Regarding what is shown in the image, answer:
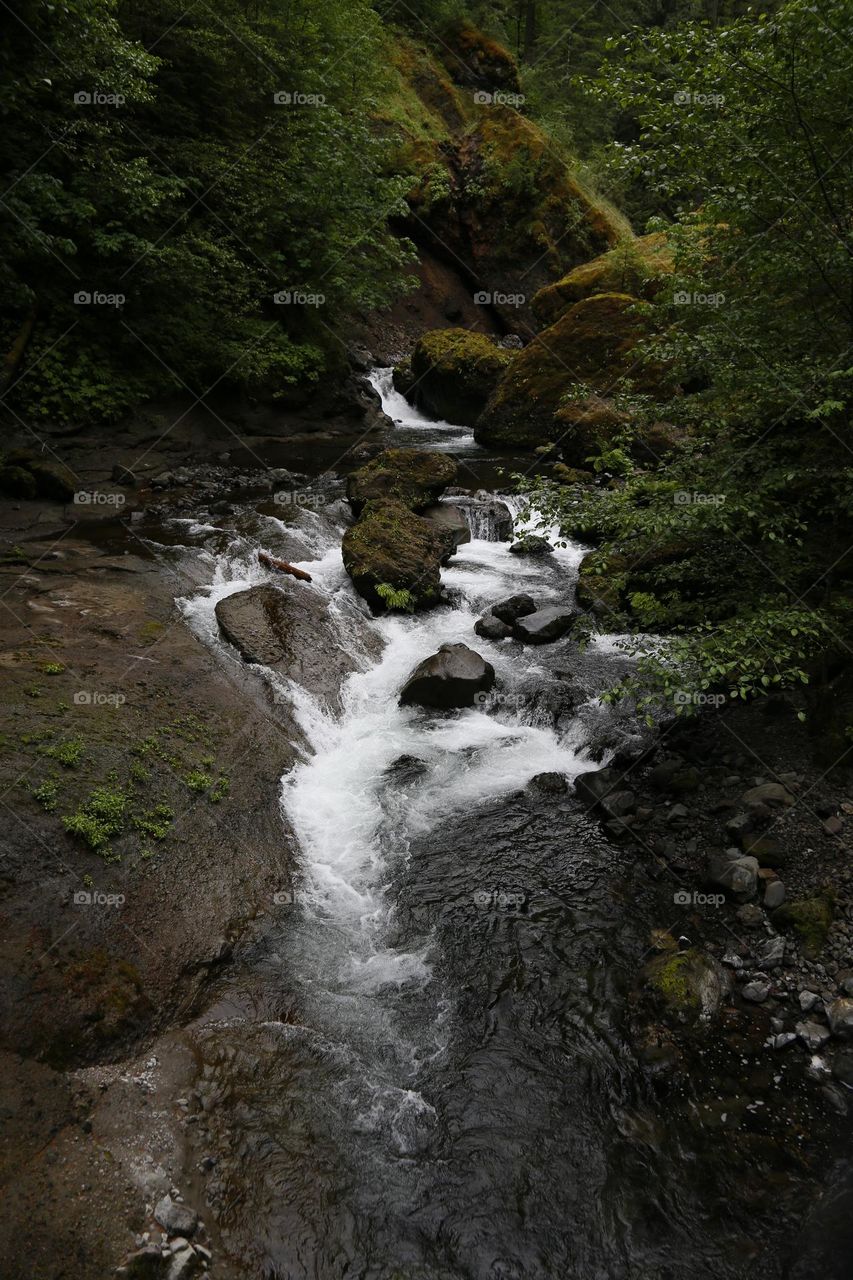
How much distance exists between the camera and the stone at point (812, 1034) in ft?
15.8

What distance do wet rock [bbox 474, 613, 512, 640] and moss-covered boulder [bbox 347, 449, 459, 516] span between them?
11.5ft

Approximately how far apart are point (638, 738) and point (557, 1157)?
15.5ft

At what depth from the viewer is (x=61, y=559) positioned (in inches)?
400

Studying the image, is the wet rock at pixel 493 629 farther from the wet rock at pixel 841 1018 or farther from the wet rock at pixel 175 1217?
the wet rock at pixel 175 1217

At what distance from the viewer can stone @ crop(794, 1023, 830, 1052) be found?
15.8ft

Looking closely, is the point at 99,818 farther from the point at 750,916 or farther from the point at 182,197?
the point at 182,197

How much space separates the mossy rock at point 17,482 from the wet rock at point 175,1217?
11011 millimetres

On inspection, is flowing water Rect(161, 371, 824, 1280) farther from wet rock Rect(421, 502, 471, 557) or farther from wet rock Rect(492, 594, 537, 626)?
wet rock Rect(421, 502, 471, 557)

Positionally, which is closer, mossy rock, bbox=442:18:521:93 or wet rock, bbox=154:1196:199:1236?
wet rock, bbox=154:1196:199:1236

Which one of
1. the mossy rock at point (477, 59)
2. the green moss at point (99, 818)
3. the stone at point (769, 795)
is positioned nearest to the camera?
the green moss at point (99, 818)

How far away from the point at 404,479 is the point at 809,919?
10446 millimetres

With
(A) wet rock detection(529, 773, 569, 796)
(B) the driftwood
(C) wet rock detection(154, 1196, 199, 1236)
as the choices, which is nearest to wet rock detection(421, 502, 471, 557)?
(B) the driftwood

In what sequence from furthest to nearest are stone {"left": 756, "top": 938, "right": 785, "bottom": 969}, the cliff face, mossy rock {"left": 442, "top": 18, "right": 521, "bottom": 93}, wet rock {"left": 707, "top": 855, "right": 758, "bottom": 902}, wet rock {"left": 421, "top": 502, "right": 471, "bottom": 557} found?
mossy rock {"left": 442, "top": 18, "right": 521, "bottom": 93}
the cliff face
wet rock {"left": 421, "top": 502, "right": 471, "bottom": 557}
wet rock {"left": 707, "top": 855, "right": 758, "bottom": 902}
stone {"left": 756, "top": 938, "right": 785, "bottom": 969}

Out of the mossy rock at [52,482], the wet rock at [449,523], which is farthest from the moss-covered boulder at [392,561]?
the mossy rock at [52,482]
